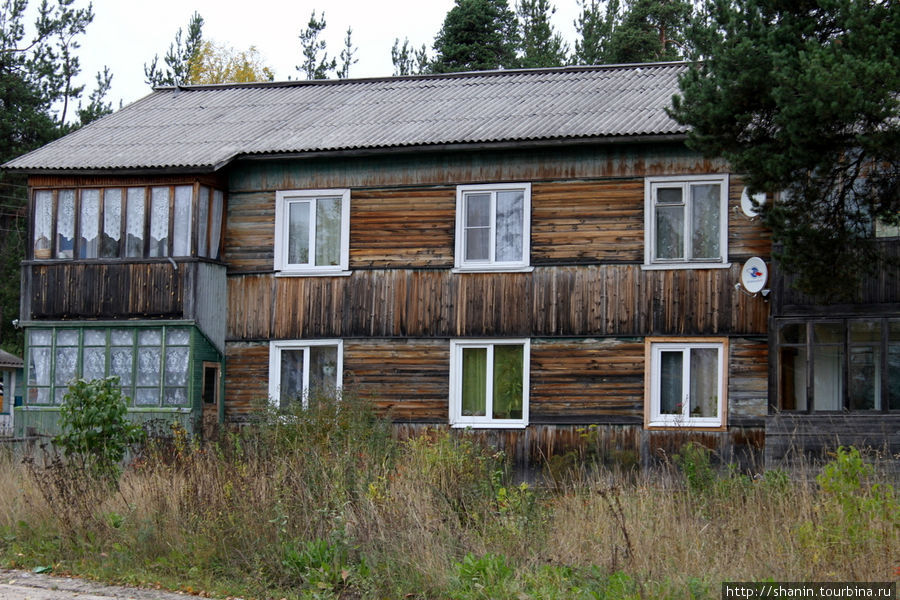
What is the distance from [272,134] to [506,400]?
21.7ft

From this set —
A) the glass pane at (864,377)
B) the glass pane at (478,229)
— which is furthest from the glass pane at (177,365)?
the glass pane at (864,377)

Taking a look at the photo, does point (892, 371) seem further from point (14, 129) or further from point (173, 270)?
point (14, 129)

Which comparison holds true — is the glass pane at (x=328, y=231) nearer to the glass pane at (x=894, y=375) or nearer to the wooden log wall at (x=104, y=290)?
the wooden log wall at (x=104, y=290)

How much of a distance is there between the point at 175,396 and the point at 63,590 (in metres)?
9.89

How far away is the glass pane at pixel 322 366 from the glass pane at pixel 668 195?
19.8 ft

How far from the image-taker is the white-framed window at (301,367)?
67.7ft

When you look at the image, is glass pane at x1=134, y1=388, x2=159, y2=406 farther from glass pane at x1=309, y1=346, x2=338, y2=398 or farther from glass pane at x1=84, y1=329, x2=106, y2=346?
glass pane at x1=309, y1=346, x2=338, y2=398

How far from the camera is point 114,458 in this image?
47.5 ft

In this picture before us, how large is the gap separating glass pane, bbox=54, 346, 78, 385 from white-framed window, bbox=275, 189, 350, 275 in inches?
153

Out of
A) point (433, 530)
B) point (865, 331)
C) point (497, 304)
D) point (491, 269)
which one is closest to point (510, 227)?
point (491, 269)

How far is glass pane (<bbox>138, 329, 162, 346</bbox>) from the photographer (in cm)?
2070

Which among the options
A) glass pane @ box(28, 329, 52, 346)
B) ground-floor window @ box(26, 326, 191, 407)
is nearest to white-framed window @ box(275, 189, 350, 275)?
ground-floor window @ box(26, 326, 191, 407)

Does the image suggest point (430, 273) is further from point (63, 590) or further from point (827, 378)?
point (63, 590)

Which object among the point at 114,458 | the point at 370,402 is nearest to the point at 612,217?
the point at 370,402
